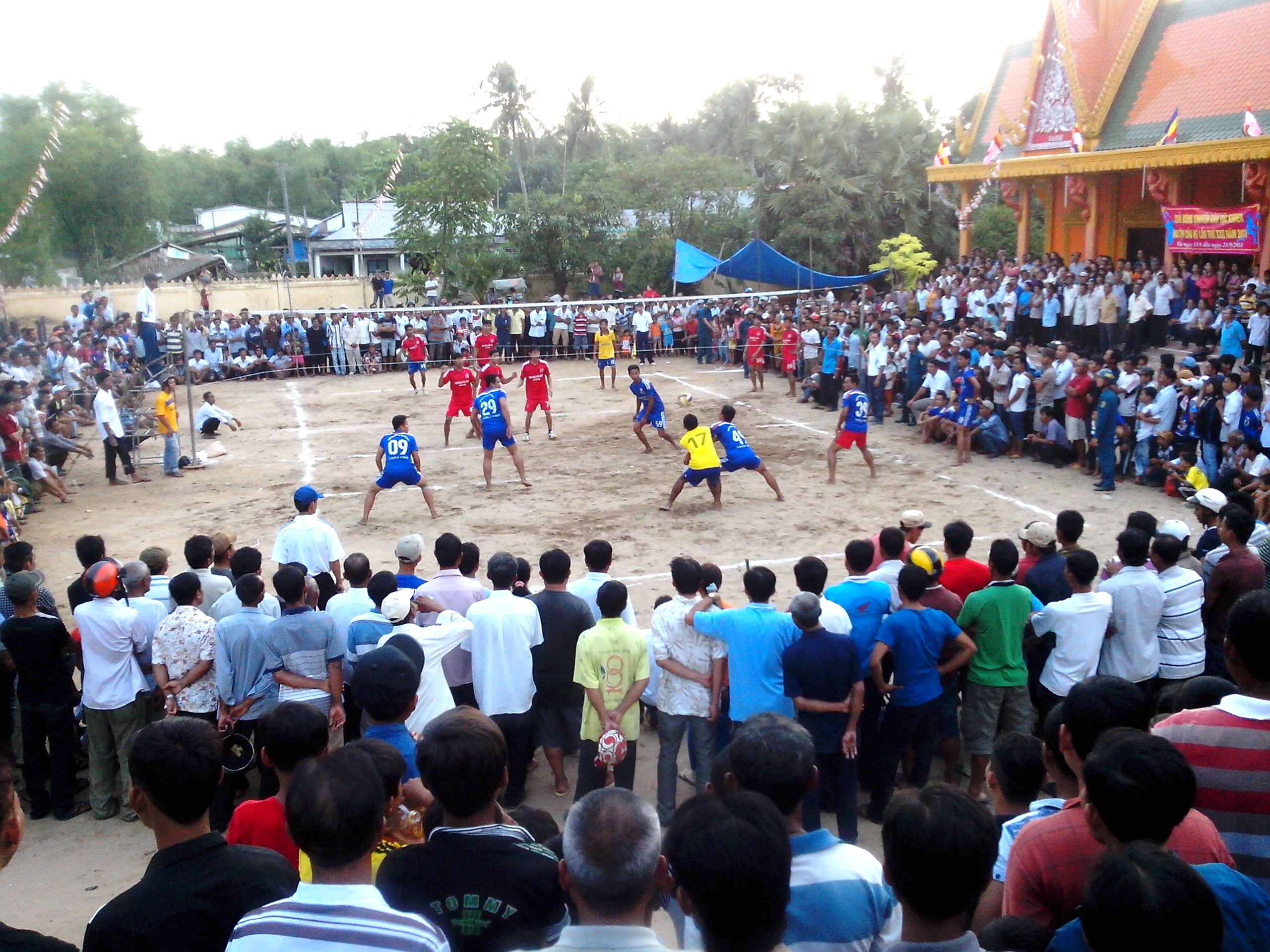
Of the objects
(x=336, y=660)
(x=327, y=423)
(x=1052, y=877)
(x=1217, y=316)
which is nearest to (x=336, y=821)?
(x=1052, y=877)

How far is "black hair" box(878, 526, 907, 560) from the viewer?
6480 mm

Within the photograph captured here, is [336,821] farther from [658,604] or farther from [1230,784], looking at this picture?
[658,604]

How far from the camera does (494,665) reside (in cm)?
595

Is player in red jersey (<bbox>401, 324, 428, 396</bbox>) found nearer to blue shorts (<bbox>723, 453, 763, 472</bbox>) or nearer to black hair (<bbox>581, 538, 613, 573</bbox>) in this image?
blue shorts (<bbox>723, 453, 763, 472</bbox>)

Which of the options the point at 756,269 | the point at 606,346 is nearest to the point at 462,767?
the point at 606,346

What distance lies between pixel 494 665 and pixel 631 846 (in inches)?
136

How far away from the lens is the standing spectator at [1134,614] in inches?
233

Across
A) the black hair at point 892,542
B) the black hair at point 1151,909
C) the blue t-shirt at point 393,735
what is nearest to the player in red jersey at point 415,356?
the black hair at point 892,542

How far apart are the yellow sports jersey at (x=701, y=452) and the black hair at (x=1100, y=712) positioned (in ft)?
28.8

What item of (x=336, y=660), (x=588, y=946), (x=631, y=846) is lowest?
(x=336, y=660)

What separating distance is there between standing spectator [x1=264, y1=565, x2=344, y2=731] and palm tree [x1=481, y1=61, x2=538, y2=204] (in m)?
41.0

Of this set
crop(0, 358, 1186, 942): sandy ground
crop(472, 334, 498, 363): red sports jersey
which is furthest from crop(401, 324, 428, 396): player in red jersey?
crop(0, 358, 1186, 942): sandy ground

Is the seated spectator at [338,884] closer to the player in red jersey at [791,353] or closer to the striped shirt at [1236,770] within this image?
the striped shirt at [1236,770]

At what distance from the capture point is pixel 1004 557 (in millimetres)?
5852
